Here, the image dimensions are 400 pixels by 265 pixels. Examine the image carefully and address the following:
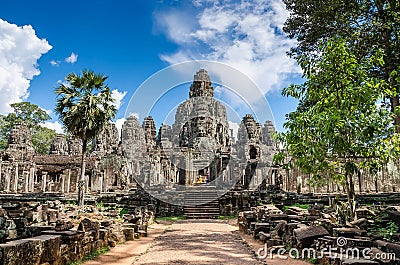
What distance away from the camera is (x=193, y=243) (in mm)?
11344

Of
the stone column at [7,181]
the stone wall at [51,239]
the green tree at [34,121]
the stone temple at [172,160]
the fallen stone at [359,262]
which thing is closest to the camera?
the stone wall at [51,239]

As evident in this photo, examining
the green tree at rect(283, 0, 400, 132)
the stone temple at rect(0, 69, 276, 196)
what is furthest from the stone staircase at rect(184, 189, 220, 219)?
the green tree at rect(283, 0, 400, 132)

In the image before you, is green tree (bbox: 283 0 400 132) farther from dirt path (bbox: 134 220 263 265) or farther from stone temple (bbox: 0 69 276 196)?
stone temple (bbox: 0 69 276 196)

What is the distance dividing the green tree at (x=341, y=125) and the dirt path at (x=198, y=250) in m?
3.10

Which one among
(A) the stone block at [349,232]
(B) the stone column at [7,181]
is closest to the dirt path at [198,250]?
(A) the stone block at [349,232]

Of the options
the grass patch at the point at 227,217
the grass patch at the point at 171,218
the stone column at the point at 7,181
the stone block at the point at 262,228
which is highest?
the stone column at the point at 7,181

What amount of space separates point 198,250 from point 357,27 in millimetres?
11438

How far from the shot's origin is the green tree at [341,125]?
28.9ft

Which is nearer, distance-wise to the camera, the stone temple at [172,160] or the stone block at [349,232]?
the stone block at [349,232]

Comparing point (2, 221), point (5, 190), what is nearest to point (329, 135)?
point (2, 221)

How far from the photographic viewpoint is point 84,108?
61.4ft

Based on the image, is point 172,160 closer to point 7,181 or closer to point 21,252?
point 7,181

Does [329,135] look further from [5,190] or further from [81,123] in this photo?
[5,190]

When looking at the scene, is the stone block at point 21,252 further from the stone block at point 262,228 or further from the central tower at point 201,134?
the central tower at point 201,134
